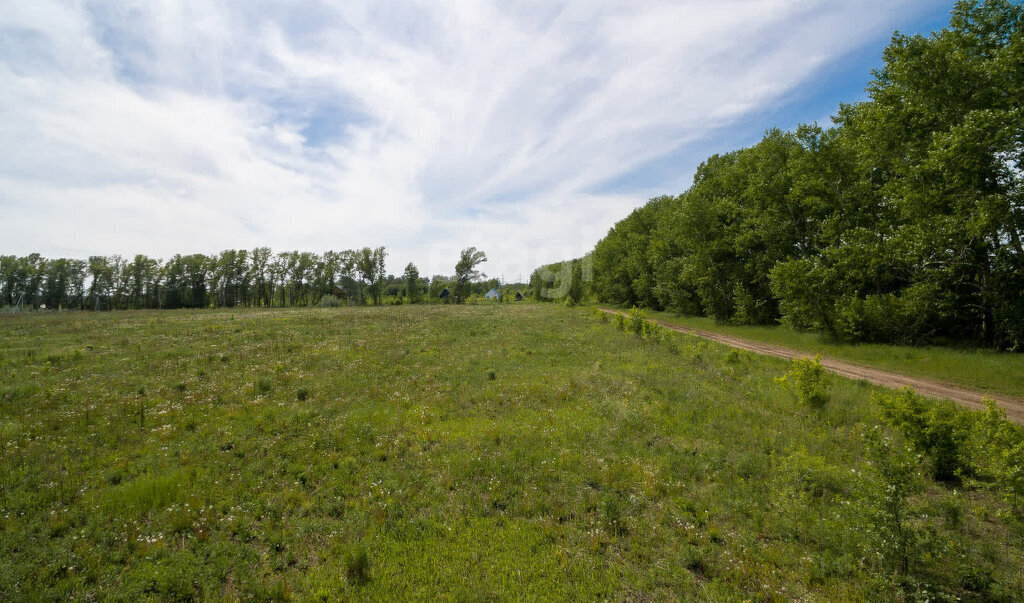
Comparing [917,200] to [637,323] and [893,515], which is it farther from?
[893,515]

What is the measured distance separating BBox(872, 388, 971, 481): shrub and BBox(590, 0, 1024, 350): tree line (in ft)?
44.8

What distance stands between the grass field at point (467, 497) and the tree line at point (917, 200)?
10671 millimetres

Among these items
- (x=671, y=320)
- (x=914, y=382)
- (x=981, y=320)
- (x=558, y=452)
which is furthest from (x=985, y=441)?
Result: (x=671, y=320)

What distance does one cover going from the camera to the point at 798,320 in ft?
86.2

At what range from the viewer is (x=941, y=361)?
54.9 ft

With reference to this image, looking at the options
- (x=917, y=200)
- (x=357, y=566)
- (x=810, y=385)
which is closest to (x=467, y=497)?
(x=357, y=566)

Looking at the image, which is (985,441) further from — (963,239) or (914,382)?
(963,239)

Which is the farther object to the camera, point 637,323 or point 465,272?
point 465,272

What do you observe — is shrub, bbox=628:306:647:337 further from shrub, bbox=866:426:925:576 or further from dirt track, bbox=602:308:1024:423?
shrub, bbox=866:426:925:576

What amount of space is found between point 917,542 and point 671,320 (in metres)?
42.5

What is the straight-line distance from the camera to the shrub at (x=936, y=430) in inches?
307

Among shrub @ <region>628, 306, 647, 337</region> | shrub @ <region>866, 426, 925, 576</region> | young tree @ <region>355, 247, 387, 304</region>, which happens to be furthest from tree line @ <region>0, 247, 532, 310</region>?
shrub @ <region>866, 426, 925, 576</region>

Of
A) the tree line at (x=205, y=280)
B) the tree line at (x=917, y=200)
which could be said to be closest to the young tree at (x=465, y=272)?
the tree line at (x=205, y=280)

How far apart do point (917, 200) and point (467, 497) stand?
83.3 ft
